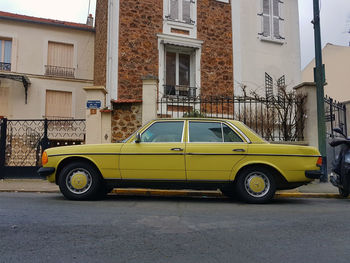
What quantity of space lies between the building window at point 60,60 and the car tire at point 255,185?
52.7 ft

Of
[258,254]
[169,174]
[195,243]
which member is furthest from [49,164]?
[258,254]

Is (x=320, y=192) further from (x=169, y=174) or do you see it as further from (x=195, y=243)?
(x=195, y=243)

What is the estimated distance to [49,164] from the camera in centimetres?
604

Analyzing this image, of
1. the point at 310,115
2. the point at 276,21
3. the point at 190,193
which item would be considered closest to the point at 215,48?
the point at 276,21

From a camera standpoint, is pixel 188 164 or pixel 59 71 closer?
pixel 188 164

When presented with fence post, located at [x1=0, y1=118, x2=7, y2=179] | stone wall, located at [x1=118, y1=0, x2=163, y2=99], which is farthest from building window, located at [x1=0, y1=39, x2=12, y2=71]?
fence post, located at [x1=0, y1=118, x2=7, y2=179]

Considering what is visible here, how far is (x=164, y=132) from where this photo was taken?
611 cm

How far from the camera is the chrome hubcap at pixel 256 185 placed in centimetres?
582

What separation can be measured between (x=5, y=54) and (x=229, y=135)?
16987 mm

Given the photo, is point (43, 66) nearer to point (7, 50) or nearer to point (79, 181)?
point (7, 50)

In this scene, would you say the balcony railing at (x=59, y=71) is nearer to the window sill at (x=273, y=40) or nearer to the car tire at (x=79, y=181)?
the window sill at (x=273, y=40)

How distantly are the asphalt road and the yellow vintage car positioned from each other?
392mm

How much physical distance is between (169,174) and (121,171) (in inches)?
34.9

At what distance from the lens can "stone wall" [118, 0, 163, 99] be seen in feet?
42.2
